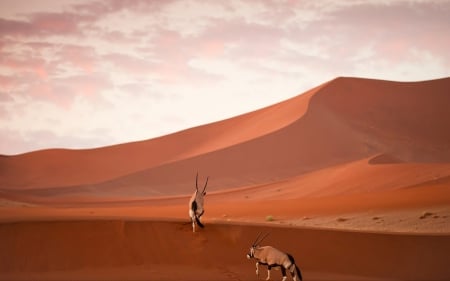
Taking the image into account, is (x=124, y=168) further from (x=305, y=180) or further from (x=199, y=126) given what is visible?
(x=305, y=180)

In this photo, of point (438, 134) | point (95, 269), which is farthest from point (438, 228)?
point (438, 134)

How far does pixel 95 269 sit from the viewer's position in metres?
13.9

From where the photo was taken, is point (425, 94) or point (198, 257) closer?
point (198, 257)

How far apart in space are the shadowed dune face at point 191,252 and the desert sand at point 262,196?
36 millimetres

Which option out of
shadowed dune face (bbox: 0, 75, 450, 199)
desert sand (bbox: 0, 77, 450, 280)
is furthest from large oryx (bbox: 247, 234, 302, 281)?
shadowed dune face (bbox: 0, 75, 450, 199)

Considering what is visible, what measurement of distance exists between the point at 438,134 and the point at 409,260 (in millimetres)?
57695

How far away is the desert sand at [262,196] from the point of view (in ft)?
47.6

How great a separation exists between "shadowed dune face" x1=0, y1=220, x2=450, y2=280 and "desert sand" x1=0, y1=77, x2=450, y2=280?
4 cm

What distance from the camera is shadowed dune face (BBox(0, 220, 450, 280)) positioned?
13.7m

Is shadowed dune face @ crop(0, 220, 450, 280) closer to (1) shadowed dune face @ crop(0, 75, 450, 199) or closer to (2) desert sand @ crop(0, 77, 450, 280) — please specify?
(2) desert sand @ crop(0, 77, 450, 280)

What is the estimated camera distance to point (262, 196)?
47.8 meters

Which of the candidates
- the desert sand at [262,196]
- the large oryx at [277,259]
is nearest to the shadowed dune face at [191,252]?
the desert sand at [262,196]

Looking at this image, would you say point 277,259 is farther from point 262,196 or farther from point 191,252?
point 262,196

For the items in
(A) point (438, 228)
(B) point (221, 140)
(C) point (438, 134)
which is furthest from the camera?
(B) point (221, 140)
